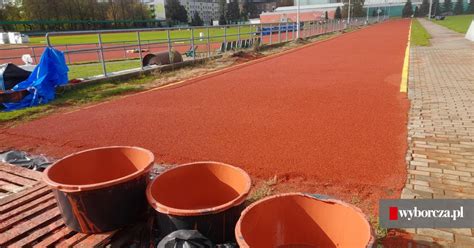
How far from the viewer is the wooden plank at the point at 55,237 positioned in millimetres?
2598

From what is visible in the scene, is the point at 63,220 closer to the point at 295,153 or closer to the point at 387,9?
the point at 295,153

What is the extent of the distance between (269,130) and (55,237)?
11.9ft

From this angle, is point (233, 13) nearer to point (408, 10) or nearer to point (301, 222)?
point (408, 10)

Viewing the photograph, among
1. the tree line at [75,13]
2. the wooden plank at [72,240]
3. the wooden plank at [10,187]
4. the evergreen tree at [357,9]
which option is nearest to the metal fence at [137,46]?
the wooden plank at [10,187]

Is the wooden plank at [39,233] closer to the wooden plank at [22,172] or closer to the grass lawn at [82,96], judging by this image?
the wooden plank at [22,172]

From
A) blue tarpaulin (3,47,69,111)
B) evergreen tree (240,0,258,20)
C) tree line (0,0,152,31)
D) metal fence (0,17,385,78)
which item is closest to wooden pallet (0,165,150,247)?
blue tarpaulin (3,47,69,111)

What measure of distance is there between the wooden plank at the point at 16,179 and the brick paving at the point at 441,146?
3.87 meters

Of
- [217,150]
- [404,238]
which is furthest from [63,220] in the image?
[404,238]

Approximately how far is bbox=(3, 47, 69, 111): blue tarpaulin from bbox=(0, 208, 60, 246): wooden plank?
585 centimetres

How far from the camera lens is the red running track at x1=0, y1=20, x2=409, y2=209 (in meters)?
4.07

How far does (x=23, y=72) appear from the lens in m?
8.83

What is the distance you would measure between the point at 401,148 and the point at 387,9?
431 feet

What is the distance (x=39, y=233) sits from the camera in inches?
108

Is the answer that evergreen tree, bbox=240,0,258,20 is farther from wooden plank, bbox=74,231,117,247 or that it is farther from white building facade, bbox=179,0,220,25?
wooden plank, bbox=74,231,117,247
